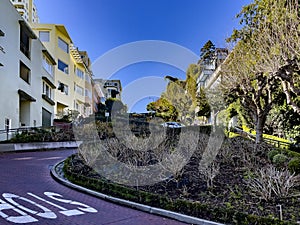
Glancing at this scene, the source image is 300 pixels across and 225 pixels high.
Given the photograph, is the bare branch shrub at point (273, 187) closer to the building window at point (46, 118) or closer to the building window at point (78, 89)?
the building window at point (46, 118)

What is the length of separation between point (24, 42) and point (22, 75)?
2.75m

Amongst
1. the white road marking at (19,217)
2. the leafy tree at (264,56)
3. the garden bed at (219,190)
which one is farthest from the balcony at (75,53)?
the white road marking at (19,217)

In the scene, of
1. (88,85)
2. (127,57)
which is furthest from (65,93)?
(127,57)

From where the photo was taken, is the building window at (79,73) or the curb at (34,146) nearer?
the curb at (34,146)

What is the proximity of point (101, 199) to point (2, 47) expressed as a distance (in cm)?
1429

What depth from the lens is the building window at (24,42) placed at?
22.3 m

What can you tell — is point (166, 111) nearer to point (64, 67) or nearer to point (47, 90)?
point (64, 67)

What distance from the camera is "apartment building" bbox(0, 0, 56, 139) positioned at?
60.5 feet

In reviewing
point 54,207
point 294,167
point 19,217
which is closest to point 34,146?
point 54,207

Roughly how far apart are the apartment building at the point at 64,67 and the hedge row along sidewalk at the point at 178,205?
26346mm

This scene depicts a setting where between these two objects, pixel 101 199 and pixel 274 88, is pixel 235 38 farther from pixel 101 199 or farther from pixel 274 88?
pixel 101 199

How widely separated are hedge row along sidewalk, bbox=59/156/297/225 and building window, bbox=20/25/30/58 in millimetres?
16991

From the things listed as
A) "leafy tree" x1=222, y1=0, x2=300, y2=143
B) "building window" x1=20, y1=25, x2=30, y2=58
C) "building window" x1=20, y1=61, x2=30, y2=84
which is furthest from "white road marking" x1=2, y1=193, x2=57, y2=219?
"building window" x1=20, y1=25, x2=30, y2=58

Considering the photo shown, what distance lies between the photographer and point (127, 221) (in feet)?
20.8
